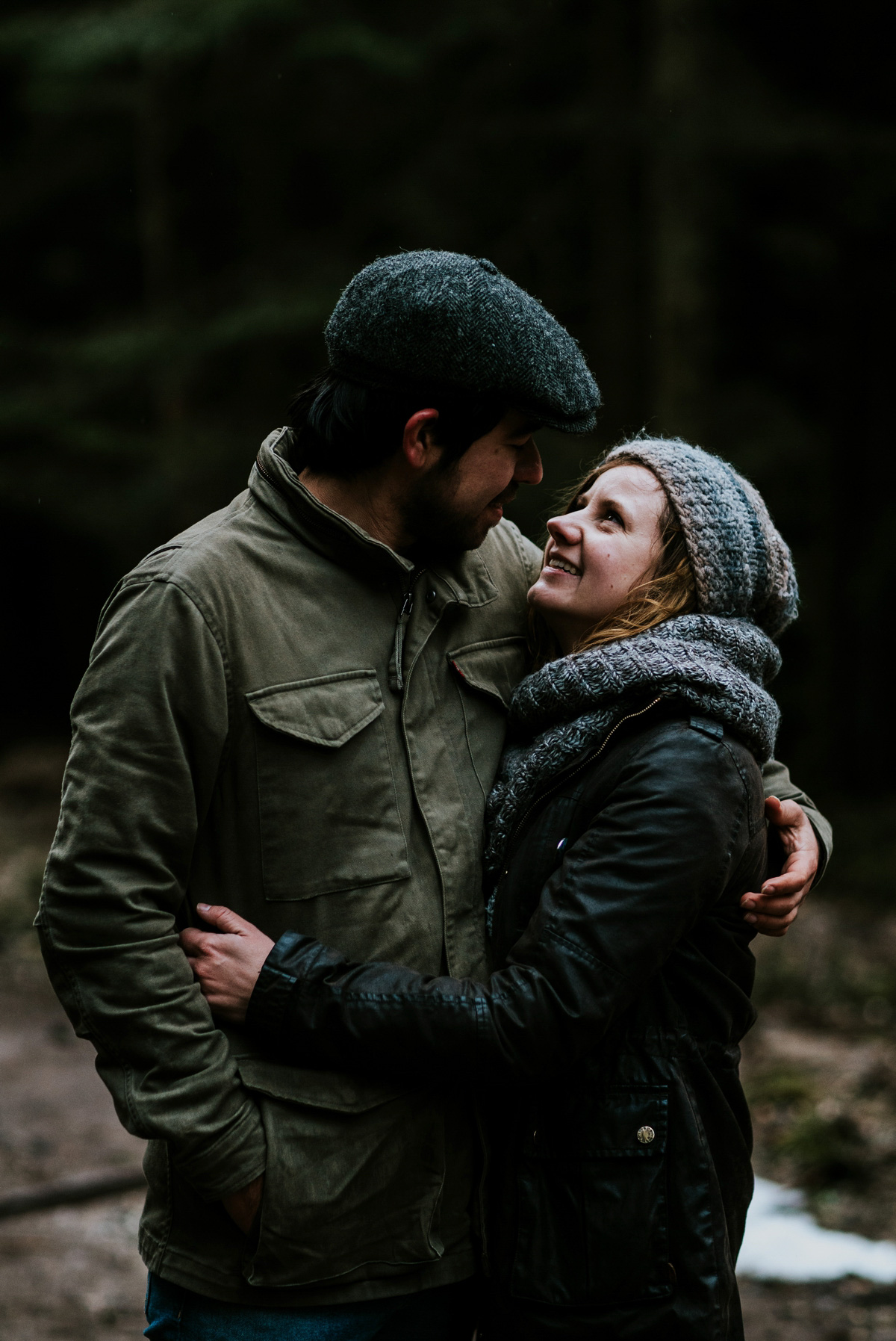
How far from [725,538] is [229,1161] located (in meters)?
1.30

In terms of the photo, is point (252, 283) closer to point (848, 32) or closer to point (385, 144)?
point (385, 144)

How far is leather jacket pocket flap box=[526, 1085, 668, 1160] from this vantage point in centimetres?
201

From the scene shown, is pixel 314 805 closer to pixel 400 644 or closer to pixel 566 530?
pixel 400 644

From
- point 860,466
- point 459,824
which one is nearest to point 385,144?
point 860,466

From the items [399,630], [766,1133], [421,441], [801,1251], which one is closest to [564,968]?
[399,630]

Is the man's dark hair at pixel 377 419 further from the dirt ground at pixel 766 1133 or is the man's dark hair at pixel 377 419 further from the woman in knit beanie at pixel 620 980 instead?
the dirt ground at pixel 766 1133

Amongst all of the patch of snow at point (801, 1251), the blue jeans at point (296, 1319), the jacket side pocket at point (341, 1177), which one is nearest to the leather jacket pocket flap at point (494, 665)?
the jacket side pocket at point (341, 1177)

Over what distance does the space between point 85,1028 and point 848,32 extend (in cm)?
1044

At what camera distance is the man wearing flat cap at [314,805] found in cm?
190

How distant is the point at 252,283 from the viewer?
32.7 ft

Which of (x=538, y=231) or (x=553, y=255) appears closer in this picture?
(x=538, y=231)

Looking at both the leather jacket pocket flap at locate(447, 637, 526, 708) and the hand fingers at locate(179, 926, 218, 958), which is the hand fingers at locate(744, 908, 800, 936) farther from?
the hand fingers at locate(179, 926, 218, 958)

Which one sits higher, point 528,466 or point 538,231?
point 528,466

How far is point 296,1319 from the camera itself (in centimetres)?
200
